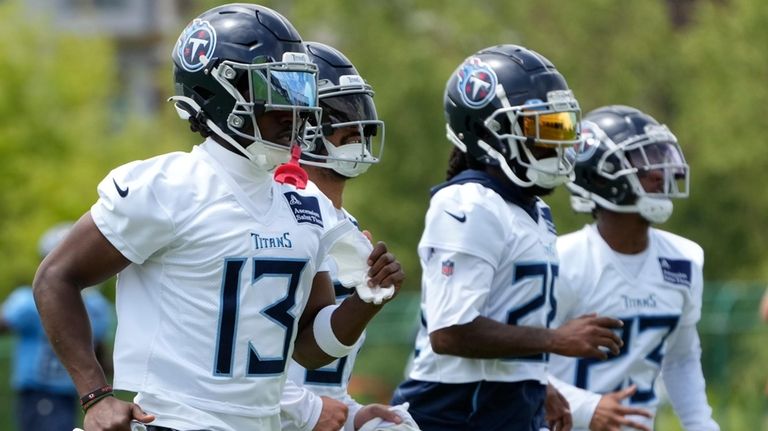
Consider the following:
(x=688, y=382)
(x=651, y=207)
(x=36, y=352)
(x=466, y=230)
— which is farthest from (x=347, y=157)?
(x=36, y=352)

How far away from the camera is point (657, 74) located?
74.5ft

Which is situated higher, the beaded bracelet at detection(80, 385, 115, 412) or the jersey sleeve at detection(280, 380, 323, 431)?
the beaded bracelet at detection(80, 385, 115, 412)

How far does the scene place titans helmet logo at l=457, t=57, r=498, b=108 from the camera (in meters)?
5.95

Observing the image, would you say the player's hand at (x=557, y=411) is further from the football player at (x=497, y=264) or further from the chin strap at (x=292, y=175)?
the chin strap at (x=292, y=175)

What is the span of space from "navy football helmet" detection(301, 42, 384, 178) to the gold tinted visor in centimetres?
65

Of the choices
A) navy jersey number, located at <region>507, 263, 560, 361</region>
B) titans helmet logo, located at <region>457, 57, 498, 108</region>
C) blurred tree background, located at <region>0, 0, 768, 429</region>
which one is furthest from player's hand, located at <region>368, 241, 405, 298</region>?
blurred tree background, located at <region>0, 0, 768, 429</region>

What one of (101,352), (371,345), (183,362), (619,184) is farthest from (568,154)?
(371,345)

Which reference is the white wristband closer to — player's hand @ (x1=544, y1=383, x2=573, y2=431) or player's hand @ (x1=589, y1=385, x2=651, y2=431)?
player's hand @ (x1=544, y1=383, x2=573, y2=431)

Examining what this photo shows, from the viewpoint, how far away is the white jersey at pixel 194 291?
428 cm

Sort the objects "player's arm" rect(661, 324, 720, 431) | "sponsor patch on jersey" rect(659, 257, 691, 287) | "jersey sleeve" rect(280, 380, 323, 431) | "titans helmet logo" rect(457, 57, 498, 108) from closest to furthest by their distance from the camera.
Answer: "jersey sleeve" rect(280, 380, 323, 431) < "titans helmet logo" rect(457, 57, 498, 108) < "sponsor patch on jersey" rect(659, 257, 691, 287) < "player's arm" rect(661, 324, 720, 431)

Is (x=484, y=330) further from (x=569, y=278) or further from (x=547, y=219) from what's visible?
(x=569, y=278)

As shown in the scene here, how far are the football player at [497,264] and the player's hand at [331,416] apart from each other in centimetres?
57

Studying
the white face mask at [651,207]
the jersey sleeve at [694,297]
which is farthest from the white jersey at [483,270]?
the jersey sleeve at [694,297]

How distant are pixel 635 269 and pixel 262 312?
8.94ft
